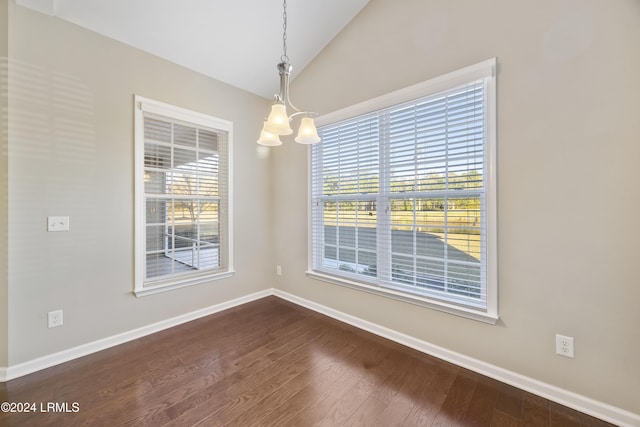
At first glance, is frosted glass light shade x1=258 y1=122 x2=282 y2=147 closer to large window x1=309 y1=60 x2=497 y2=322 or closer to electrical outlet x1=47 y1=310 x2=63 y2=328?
large window x1=309 y1=60 x2=497 y2=322

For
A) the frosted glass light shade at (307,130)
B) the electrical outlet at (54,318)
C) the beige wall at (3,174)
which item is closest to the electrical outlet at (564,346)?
the frosted glass light shade at (307,130)

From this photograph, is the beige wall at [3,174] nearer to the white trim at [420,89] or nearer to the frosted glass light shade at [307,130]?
the frosted glass light shade at [307,130]

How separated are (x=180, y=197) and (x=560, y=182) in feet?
10.8

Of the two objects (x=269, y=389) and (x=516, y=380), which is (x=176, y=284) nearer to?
(x=269, y=389)

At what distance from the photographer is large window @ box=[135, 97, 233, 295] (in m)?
2.54

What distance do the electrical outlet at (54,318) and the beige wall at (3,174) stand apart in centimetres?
23

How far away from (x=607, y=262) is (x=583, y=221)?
0.26 meters

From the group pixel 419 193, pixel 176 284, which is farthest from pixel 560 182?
pixel 176 284

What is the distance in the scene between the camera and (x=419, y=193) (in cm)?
226

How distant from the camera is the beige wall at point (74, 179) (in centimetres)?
192

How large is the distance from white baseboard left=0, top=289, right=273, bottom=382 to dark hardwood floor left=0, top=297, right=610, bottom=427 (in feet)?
0.21

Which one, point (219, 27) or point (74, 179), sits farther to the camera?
point (219, 27)

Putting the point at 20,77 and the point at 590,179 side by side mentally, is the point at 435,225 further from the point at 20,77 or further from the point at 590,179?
the point at 20,77

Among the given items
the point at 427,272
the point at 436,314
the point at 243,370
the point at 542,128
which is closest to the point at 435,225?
the point at 427,272
